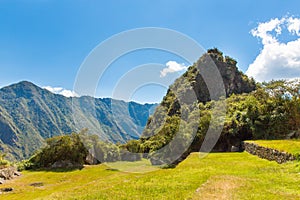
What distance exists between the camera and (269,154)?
2362 centimetres

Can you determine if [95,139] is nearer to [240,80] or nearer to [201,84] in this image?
[201,84]

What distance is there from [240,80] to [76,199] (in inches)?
3000

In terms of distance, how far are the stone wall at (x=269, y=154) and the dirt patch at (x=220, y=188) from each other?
7016 mm

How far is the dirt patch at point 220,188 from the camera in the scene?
38.5 feet

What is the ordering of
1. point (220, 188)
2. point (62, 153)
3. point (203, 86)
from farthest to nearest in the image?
point (203, 86)
point (62, 153)
point (220, 188)

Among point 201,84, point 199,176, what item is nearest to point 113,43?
point 199,176

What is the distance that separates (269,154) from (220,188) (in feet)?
42.2

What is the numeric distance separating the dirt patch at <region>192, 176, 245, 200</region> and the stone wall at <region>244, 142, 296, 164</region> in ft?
23.0

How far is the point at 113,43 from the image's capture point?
111 ft

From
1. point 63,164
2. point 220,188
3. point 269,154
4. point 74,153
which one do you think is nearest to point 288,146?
point 269,154

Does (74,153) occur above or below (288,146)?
below

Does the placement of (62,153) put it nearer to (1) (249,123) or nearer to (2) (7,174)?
(2) (7,174)

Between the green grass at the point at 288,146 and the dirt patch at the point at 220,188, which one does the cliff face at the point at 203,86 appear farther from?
the dirt patch at the point at 220,188

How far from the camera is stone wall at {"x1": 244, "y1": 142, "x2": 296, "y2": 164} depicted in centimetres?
1998
